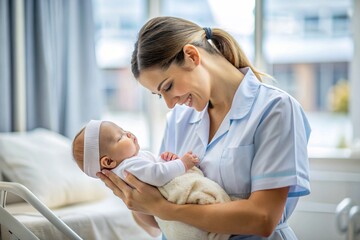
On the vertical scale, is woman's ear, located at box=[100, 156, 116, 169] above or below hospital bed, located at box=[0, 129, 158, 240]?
above

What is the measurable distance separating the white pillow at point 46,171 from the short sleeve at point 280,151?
3.98 ft

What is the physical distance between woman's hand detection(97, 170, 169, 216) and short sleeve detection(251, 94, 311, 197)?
0.73 ft

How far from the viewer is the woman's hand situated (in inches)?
49.5

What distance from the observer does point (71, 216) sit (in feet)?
6.61

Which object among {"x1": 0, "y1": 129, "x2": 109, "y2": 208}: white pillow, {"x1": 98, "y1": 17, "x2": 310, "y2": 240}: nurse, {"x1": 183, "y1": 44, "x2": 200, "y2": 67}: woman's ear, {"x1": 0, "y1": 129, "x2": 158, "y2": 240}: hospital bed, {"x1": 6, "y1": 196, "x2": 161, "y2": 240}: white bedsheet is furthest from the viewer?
{"x1": 0, "y1": 129, "x2": 109, "y2": 208}: white pillow

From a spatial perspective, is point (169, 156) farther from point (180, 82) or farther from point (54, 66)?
point (54, 66)

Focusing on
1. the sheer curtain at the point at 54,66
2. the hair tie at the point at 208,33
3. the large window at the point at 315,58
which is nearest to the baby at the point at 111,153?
the hair tie at the point at 208,33

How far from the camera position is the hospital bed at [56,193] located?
6.51 feet

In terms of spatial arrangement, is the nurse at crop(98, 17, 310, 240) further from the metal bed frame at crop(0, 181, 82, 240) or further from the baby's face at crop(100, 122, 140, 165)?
the metal bed frame at crop(0, 181, 82, 240)

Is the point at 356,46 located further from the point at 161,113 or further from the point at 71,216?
the point at 71,216

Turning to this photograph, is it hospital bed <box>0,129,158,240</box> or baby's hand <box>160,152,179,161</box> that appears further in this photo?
hospital bed <box>0,129,158,240</box>

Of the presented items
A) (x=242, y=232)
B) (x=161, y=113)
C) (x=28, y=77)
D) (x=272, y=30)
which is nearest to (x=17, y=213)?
(x=28, y=77)

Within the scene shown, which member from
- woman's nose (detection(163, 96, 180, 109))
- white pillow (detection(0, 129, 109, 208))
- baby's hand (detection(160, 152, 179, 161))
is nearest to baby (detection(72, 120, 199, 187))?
baby's hand (detection(160, 152, 179, 161))

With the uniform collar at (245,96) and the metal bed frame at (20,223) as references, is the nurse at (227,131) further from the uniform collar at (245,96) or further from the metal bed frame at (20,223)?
the metal bed frame at (20,223)
